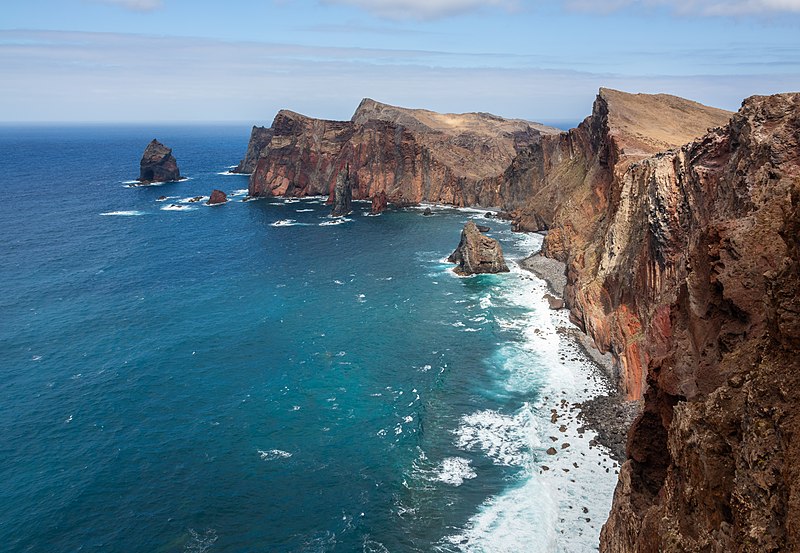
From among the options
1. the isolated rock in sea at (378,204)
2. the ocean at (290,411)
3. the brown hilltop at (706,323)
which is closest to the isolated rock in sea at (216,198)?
the isolated rock in sea at (378,204)

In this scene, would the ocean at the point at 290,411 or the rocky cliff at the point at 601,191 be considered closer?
the ocean at the point at 290,411

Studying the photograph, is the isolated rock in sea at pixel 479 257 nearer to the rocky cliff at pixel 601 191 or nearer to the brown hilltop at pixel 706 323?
the rocky cliff at pixel 601 191

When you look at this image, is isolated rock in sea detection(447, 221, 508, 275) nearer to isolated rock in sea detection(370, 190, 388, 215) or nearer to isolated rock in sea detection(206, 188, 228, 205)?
isolated rock in sea detection(370, 190, 388, 215)

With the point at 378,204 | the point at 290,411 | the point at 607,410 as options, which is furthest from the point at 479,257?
the point at 378,204

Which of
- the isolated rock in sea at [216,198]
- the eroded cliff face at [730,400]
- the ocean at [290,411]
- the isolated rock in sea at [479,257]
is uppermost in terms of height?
the eroded cliff face at [730,400]

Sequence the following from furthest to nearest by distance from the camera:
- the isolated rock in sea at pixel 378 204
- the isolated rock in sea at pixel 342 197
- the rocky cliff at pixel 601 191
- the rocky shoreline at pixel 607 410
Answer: the isolated rock in sea at pixel 378 204
the isolated rock in sea at pixel 342 197
the rocky cliff at pixel 601 191
the rocky shoreline at pixel 607 410

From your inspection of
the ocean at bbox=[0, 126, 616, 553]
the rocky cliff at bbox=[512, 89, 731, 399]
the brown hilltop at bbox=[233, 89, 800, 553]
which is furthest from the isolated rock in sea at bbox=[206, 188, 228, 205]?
the brown hilltop at bbox=[233, 89, 800, 553]

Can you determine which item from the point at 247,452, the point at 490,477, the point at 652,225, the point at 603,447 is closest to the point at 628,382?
the point at 603,447

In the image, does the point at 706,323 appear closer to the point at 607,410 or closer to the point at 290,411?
the point at 607,410

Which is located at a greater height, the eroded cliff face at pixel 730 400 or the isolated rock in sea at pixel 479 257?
the eroded cliff face at pixel 730 400
